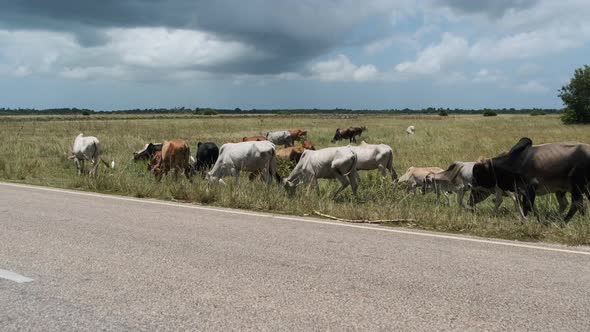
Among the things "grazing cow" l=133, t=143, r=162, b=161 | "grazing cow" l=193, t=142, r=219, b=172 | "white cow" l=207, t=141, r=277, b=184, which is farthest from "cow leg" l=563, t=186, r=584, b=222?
"grazing cow" l=133, t=143, r=162, b=161

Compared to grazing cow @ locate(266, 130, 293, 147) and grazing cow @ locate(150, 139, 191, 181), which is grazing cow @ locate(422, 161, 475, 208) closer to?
grazing cow @ locate(150, 139, 191, 181)

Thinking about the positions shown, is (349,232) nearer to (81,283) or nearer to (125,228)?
(125,228)

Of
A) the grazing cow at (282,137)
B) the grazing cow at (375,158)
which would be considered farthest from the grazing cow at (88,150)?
the grazing cow at (282,137)

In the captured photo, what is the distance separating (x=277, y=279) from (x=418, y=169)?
422 inches

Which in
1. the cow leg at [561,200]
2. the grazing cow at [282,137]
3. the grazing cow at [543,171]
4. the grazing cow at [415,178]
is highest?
the grazing cow at [543,171]

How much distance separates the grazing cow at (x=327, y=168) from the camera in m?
13.3

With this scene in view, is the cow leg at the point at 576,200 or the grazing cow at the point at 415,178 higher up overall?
the cow leg at the point at 576,200

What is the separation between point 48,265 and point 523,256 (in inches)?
223

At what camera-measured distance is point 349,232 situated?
8.51 metres

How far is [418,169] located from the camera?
15.8 metres

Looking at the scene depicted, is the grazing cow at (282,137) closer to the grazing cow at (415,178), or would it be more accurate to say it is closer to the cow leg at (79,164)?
the cow leg at (79,164)

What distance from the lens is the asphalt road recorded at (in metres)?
4.60

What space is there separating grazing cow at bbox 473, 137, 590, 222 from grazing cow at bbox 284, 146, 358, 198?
11.5ft

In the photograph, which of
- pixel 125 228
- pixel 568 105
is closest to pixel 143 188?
pixel 125 228
